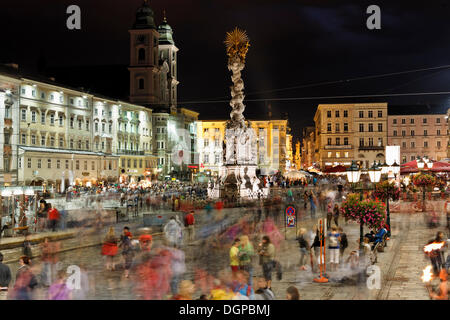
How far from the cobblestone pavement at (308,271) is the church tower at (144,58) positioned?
228 feet

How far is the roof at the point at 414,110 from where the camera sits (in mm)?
98338

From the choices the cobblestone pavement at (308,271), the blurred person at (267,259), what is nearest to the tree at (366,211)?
the cobblestone pavement at (308,271)

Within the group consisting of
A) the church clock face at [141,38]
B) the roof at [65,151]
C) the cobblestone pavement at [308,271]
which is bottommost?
the cobblestone pavement at [308,271]

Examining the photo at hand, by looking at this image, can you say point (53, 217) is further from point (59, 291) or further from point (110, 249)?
point (59, 291)

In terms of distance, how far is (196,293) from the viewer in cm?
1163

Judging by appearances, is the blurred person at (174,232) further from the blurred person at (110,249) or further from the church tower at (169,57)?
the church tower at (169,57)

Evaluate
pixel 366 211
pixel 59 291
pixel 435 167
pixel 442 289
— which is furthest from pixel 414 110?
pixel 59 291

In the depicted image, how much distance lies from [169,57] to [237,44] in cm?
5884

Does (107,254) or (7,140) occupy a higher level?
(7,140)

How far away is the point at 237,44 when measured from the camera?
45.2 metres

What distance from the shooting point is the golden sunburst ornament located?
45.2 m
